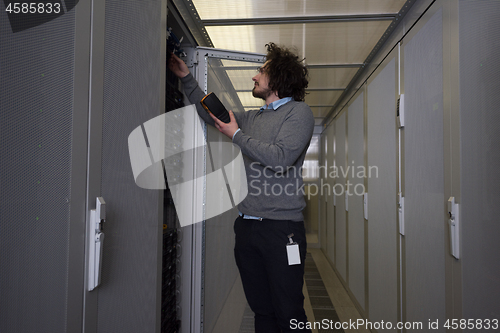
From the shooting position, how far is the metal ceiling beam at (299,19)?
6.22 feet

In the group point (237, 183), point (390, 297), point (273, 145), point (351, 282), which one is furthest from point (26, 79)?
point (351, 282)

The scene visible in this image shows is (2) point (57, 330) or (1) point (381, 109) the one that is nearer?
(2) point (57, 330)

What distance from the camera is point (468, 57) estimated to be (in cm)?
130

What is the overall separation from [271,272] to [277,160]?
1.61ft

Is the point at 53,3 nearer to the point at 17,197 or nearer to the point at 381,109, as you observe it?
the point at 17,197

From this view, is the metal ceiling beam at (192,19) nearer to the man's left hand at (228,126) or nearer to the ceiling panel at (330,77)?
the man's left hand at (228,126)

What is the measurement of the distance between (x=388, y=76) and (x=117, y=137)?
2.02m

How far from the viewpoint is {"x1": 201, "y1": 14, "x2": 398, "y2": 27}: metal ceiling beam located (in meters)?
1.90

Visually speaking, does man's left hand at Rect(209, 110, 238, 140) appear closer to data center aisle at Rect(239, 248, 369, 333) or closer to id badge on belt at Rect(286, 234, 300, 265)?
id badge on belt at Rect(286, 234, 300, 265)

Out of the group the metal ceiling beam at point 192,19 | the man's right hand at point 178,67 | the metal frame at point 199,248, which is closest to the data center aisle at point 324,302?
the metal frame at point 199,248

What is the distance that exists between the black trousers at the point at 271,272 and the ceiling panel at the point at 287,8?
48.3 inches

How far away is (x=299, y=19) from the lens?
193 centimetres

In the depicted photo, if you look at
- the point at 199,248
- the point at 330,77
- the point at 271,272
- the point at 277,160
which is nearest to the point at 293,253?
the point at 271,272

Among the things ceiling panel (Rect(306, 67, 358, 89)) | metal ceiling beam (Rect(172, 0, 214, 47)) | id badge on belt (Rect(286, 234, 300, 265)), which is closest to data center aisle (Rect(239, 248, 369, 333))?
id badge on belt (Rect(286, 234, 300, 265))
